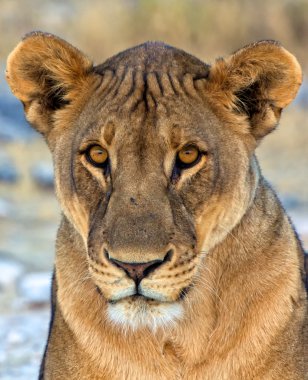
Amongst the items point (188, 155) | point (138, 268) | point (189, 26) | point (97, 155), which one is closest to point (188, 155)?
point (188, 155)

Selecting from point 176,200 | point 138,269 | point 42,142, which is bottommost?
point 138,269

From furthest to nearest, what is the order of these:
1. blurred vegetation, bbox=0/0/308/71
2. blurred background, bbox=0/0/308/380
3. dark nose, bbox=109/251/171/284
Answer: blurred vegetation, bbox=0/0/308/71 → blurred background, bbox=0/0/308/380 → dark nose, bbox=109/251/171/284

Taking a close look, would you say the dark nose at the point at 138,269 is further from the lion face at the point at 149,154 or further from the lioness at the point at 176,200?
the lioness at the point at 176,200

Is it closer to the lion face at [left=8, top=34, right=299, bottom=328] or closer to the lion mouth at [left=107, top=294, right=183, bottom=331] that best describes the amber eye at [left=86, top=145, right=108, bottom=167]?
the lion face at [left=8, top=34, right=299, bottom=328]

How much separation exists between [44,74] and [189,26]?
1070 cm

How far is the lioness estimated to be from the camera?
297 centimetres

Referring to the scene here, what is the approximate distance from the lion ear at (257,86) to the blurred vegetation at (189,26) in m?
9.85

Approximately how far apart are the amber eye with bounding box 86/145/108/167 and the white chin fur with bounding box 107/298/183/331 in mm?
393

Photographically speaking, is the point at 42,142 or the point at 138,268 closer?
the point at 138,268

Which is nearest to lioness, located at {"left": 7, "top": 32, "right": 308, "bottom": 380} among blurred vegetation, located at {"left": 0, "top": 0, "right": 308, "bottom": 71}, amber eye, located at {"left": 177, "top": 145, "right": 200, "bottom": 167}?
amber eye, located at {"left": 177, "top": 145, "right": 200, "bottom": 167}

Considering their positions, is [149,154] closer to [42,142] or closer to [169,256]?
[169,256]

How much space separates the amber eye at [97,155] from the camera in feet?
9.94

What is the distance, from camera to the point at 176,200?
2979 mm

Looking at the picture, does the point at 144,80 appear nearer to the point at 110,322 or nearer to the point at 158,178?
the point at 158,178
